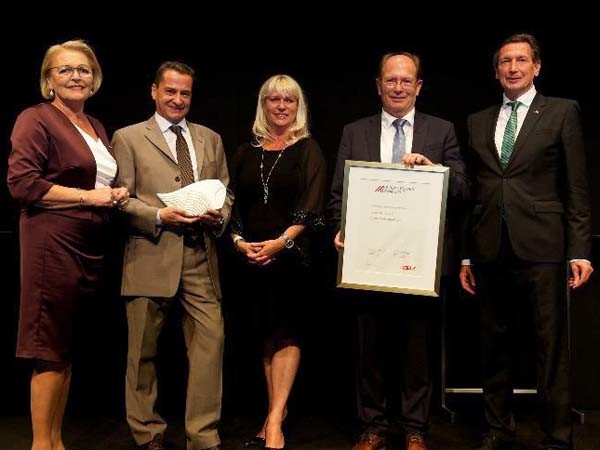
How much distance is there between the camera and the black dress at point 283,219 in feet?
11.0

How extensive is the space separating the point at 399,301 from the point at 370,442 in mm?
650

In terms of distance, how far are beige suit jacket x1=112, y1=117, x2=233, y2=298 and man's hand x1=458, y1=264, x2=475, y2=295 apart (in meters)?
1.31

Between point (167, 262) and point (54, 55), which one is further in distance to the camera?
→ point (167, 262)

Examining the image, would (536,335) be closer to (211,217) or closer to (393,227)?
(393,227)

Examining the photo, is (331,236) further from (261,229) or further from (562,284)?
(562,284)

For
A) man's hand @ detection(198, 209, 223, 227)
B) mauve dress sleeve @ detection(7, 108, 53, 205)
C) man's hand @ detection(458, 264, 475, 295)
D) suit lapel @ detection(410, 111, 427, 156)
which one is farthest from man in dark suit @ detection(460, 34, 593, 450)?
mauve dress sleeve @ detection(7, 108, 53, 205)

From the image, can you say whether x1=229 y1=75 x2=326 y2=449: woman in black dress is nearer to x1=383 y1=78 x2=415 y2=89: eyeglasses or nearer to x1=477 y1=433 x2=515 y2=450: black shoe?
x1=383 y1=78 x2=415 y2=89: eyeglasses

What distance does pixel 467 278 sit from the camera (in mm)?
3416

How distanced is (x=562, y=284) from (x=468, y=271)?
428mm

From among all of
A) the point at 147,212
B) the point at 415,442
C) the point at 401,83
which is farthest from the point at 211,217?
the point at 415,442

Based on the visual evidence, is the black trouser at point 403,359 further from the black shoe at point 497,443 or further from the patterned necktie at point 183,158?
the patterned necktie at point 183,158

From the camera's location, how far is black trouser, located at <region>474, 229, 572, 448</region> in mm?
3143

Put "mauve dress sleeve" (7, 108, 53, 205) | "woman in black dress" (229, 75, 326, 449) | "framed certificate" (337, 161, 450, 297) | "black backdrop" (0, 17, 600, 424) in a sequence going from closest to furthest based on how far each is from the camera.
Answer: "mauve dress sleeve" (7, 108, 53, 205) < "framed certificate" (337, 161, 450, 297) < "woman in black dress" (229, 75, 326, 449) < "black backdrop" (0, 17, 600, 424)

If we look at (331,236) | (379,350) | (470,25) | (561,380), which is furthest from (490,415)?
(470,25)
